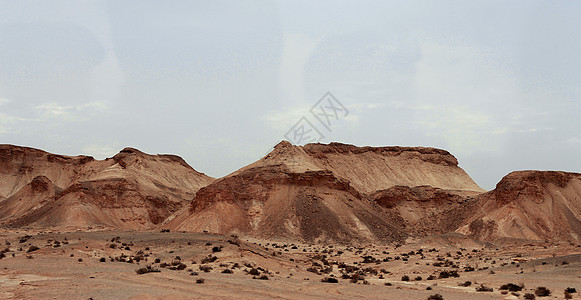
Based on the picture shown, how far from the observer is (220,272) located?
23.0m

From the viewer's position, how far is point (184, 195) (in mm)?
86625

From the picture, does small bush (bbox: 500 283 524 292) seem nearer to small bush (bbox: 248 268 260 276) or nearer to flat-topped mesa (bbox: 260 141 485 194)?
small bush (bbox: 248 268 260 276)

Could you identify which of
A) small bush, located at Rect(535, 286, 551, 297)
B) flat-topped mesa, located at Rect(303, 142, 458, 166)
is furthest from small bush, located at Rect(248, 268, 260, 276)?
flat-topped mesa, located at Rect(303, 142, 458, 166)

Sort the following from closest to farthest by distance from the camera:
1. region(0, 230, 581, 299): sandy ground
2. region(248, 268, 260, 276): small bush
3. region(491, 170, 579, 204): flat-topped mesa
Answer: region(0, 230, 581, 299): sandy ground → region(248, 268, 260, 276): small bush → region(491, 170, 579, 204): flat-topped mesa

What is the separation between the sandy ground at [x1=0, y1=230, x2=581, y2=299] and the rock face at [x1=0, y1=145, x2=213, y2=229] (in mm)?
32556

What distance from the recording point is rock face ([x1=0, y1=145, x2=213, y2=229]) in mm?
65250

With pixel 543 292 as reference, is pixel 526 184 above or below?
above

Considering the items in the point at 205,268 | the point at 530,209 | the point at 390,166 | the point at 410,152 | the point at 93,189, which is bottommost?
the point at 205,268

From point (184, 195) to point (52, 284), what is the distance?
69564 millimetres

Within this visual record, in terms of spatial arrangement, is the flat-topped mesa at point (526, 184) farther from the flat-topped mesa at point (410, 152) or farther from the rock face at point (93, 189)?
the rock face at point (93, 189)

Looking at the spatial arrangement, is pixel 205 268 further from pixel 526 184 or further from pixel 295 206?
pixel 526 184

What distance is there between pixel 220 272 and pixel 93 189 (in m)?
54.0

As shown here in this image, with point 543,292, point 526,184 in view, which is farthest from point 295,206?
point 543,292

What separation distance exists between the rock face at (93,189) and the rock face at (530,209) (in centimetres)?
4312
